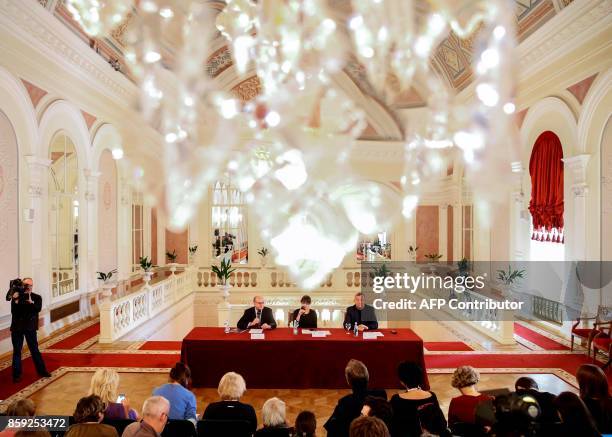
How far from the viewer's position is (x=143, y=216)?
1292 centimetres

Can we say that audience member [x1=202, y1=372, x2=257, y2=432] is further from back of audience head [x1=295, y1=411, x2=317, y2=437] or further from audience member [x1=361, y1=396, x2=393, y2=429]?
audience member [x1=361, y1=396, x2=393, y2=429]

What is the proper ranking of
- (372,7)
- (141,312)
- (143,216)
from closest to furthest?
(372,7) → (141,312) → (143,216)

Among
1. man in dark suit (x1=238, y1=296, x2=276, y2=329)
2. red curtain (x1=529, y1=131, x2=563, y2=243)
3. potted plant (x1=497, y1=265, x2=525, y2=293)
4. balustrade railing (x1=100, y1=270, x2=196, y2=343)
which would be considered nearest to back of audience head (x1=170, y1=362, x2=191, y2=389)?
man in dark suit (x1=238, y1=296, x2=276, y2=329)

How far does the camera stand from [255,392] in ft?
17.7

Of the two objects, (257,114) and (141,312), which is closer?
(257,114)

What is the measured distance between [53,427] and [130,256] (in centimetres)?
904

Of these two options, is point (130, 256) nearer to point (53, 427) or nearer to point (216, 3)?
point (216, 3)

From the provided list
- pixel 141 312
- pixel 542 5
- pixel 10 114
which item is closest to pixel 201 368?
pixel 141 312

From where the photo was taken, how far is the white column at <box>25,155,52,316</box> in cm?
721

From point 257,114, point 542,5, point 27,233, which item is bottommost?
point 27,233

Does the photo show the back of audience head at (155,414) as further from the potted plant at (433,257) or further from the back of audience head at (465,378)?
the potted plant at (433,257)

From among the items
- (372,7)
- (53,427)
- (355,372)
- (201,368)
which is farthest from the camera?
(201,368)

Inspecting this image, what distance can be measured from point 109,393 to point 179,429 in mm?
636

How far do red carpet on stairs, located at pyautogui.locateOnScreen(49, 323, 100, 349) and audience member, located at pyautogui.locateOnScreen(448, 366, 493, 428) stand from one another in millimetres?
6251
